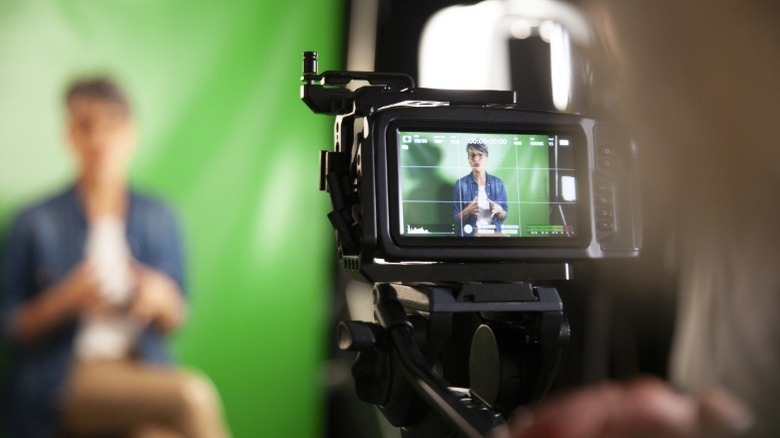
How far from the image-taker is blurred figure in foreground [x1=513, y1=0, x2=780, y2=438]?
291mm

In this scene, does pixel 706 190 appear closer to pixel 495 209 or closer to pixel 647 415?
pixel 647 415

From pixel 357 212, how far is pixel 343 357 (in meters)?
1.32

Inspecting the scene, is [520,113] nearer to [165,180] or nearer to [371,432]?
[165,180]

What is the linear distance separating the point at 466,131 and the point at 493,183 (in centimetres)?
9

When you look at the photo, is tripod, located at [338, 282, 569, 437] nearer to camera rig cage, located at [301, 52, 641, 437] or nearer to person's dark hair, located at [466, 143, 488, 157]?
camera rig cage, located at [301, 52, 641, 437]

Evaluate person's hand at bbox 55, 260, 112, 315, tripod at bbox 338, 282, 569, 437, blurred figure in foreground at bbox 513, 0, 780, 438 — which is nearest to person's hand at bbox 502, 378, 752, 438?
blurred figure in foreground at bbox 513, 0, 780, 438

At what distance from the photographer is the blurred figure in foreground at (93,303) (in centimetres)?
190

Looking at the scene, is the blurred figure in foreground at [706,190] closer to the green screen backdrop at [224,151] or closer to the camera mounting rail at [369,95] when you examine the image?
the camera mounting rail at [369,95]

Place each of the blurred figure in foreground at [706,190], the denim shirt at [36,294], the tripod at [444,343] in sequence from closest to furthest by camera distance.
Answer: the blurred figure in foreground at [706,190]
the tripod at [444,343]
the denim shirt at [36,294]

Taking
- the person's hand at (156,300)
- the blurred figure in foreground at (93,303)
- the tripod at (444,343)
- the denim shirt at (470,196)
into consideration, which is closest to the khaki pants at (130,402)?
the blurred figure in foreground at (93,303)

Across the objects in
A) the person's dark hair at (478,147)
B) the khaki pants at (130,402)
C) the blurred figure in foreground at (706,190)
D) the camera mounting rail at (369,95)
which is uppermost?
the camera mounting rail at (369,95)

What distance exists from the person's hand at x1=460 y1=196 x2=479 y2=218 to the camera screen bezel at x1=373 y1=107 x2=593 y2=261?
0.05m

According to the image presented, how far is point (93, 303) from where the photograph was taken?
193 centimetres

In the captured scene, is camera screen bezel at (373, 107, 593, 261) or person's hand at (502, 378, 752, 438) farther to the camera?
camera screen bezel at (373, 107, 593, 261)
